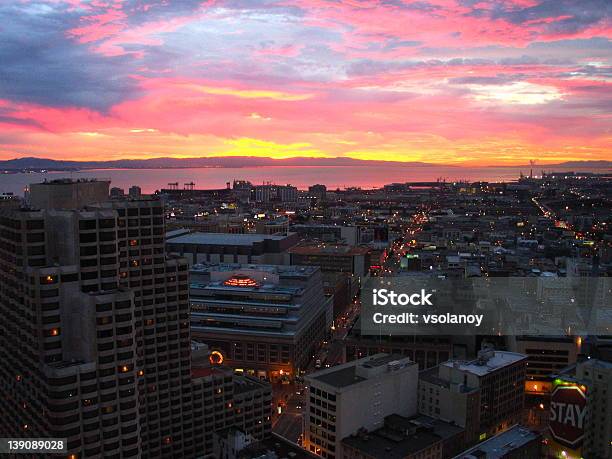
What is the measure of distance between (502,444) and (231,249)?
8069 cm

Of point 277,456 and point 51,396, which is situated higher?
point 51,396

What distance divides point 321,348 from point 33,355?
189ft

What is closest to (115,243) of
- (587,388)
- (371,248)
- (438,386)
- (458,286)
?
(438,386)

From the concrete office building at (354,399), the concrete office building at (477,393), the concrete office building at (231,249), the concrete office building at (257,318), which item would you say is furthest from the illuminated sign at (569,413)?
the concrete office building at (231,249)

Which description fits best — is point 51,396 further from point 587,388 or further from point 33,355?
point 587,388

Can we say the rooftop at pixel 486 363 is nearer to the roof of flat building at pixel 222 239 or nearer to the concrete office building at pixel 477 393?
the concrete office building at pixel 477 393

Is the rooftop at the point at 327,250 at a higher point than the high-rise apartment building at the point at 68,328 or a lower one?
lower

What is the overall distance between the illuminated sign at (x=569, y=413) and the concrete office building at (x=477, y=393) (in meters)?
5.94

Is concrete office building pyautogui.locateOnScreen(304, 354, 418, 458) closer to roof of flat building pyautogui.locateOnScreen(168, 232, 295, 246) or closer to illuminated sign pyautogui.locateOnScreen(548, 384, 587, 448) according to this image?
illuminated sign pyautogui.locateOnScreen(548, 384, 587, 448)

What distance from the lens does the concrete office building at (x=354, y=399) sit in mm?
47594

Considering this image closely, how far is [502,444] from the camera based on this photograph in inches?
1841

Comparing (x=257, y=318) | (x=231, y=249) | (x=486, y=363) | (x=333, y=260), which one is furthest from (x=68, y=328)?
(x=333, y=260)

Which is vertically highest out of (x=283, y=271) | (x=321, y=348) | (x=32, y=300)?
(x=32, y=300)

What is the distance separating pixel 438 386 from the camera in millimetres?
52969
